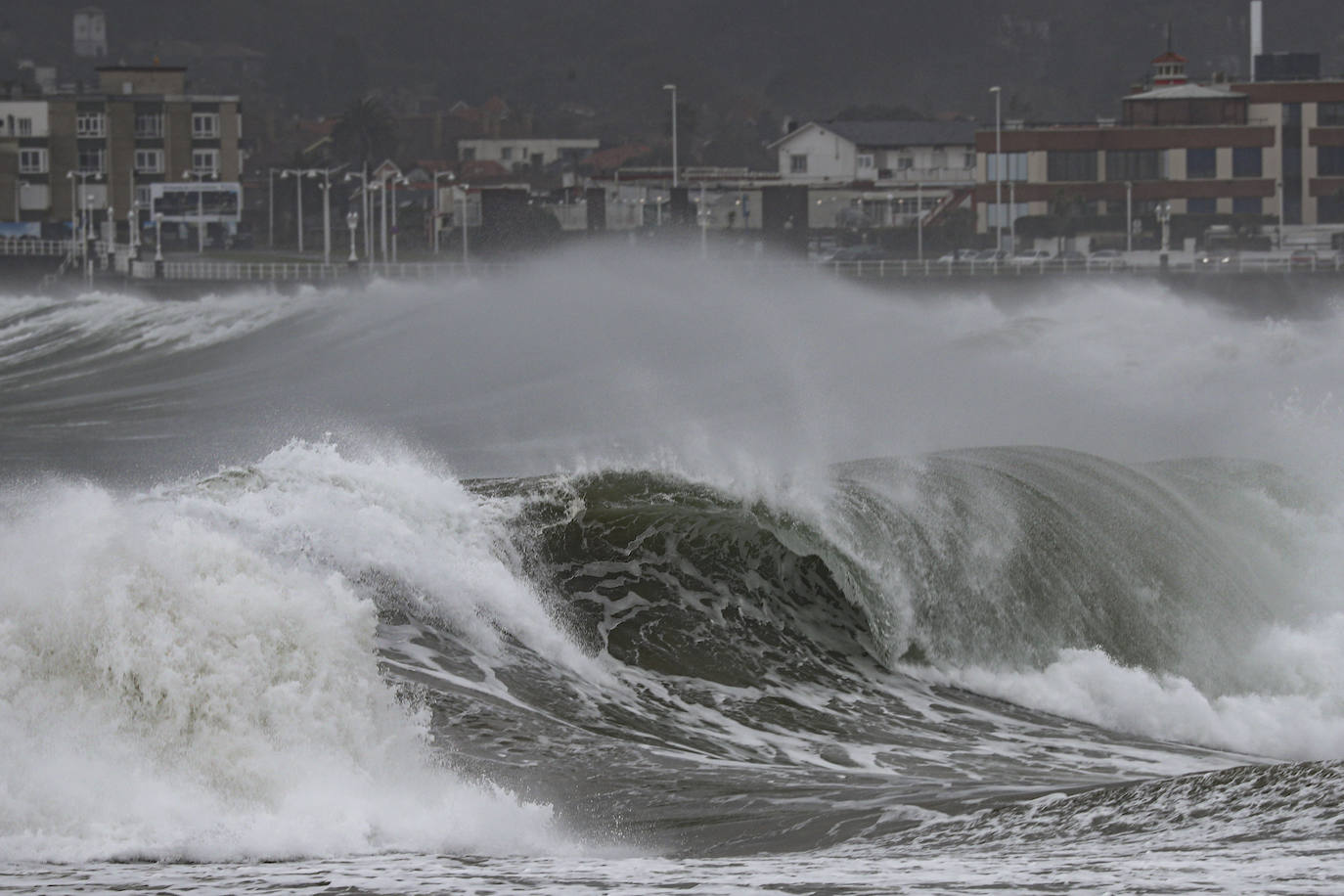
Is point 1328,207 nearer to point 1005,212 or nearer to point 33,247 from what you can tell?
point 1005,212

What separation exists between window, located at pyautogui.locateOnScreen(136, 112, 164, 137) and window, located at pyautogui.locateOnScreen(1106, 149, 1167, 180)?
61731mm

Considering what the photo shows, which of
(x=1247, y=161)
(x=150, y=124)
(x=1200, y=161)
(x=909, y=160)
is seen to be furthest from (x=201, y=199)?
(x=1247, y=161)

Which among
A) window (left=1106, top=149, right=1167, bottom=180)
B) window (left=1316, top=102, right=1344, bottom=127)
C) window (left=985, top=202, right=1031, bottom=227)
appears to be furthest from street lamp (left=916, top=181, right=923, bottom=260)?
window (left=1316, top=102, right=1344, bottom=127)

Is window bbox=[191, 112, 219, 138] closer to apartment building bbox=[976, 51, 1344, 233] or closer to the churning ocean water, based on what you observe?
apartment building bbox=[976, 51, 1344, 233]

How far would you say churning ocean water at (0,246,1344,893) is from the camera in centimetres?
1016

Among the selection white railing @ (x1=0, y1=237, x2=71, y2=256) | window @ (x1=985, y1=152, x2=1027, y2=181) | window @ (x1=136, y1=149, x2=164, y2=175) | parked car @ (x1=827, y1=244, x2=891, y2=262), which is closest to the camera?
parked car @ (x1=827, y1=244, x2=891, y2=262)

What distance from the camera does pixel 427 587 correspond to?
15883 millimetres

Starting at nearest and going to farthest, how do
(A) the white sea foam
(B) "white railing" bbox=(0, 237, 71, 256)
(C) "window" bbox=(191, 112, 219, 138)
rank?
(A) the white sea foam < (B) "white railing" bbox=(0, 237, 71, 256) < (C) "window" bbox=(191, 112, 219, 138)

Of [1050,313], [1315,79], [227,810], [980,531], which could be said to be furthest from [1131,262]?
[227,810]

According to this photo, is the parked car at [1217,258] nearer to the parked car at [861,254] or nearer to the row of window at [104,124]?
the parked car at [861,254]

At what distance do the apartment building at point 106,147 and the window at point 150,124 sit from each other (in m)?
0.06

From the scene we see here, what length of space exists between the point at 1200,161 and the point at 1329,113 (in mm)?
8651

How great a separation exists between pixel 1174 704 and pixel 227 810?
8614 millimetres

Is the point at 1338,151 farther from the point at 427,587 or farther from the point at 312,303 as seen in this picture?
the point at 427,587
